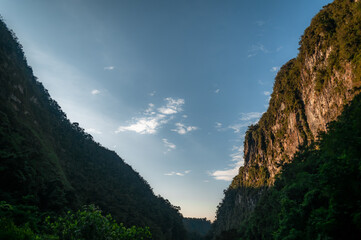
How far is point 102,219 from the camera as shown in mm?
8703

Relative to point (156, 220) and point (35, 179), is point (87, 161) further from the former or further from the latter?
point (35, 179)

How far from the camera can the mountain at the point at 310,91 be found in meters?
34.8

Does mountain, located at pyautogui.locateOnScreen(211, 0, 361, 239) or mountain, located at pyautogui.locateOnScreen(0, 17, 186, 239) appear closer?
mountain, located at pyautogui.locateOnScreen(0, 17, 186, 239)

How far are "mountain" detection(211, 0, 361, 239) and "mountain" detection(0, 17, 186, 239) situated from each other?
34.2 metres

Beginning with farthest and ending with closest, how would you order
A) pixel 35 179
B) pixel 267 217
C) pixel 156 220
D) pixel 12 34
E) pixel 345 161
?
pixel 156 220 → pixel 12 34 → pixel 267 217 → pixel 35 179 → pixel 345 161

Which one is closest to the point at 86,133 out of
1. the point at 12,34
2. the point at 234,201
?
the point at 12,34

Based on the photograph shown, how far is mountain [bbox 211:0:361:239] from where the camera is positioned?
34781mm

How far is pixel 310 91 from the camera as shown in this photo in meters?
49.2

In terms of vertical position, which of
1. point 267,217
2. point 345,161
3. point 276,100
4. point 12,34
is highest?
point 12,34

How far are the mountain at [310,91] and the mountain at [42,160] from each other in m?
34.2

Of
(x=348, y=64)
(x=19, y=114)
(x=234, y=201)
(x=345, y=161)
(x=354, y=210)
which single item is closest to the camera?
(x=354, y=210)

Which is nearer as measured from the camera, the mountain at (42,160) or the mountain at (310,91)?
the mountain at (42,160)

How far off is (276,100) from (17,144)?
70.3 metres

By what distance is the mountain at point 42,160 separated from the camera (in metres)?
29.3
